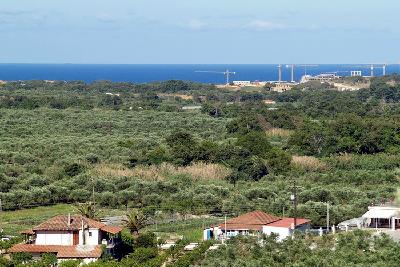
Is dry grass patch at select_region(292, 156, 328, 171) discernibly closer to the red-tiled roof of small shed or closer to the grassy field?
the grassy field

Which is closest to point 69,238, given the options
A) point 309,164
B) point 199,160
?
point 199,160

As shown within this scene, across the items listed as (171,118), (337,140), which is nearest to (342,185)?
(337,140)

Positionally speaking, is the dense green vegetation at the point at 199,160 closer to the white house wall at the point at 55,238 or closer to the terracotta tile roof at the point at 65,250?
the white house wall at the point at 55,238

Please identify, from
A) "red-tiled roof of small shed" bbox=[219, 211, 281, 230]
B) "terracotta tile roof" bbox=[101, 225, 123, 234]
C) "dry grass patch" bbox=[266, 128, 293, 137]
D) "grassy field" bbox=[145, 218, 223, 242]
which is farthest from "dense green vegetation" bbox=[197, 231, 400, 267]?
"dry grass patch" bbox=[266, 128, 293, 137]

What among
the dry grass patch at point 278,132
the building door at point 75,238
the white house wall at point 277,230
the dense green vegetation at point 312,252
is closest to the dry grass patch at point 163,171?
the white house wall at point 277,230

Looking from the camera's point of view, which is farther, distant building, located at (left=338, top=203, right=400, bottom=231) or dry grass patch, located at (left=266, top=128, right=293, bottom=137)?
dry grass patch, located at (left=266, top=128, right=293, bottom=137)

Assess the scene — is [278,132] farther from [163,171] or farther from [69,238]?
[69,238]

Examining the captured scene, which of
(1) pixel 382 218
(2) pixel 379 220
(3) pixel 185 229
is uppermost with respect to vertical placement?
(1) pixel 382 218
